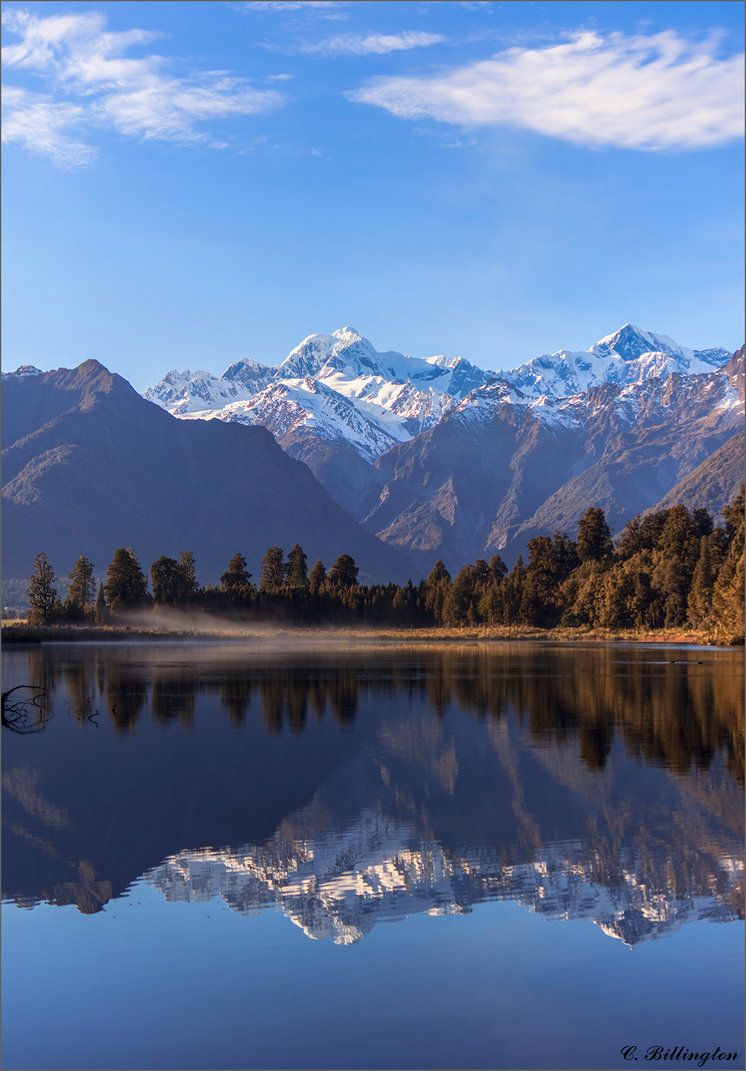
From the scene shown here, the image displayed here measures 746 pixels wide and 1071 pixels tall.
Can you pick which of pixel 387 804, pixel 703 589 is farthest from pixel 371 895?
pixel 703 589

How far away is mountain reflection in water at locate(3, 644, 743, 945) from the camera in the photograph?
29250mm

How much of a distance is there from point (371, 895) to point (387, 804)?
1210 cm

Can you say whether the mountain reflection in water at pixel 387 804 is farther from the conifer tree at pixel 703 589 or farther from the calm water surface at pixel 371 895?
the conifer tree at pixel 703 589

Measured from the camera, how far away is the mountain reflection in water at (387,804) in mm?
29250

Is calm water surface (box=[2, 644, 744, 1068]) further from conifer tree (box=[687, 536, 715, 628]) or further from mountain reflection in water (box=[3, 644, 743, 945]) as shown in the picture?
conifer tree (box=[687, 536, 715, 628])

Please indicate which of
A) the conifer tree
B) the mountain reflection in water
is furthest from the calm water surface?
the conifer tree

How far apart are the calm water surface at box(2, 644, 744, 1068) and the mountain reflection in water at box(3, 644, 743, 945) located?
0.50ft

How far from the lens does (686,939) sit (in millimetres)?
25406

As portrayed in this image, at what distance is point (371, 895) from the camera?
29.0 meters

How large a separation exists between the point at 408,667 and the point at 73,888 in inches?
3551

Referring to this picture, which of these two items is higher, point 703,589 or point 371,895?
point 703,589

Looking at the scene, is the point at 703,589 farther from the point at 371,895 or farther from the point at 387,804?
the point at 371,895

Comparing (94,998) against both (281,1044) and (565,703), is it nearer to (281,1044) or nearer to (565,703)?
(281,1044)

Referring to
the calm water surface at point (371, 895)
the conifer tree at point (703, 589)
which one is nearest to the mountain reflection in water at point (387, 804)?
the calm water surface at point (371, 895)
